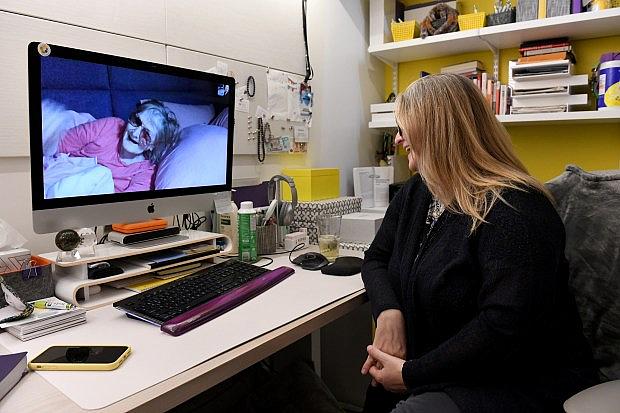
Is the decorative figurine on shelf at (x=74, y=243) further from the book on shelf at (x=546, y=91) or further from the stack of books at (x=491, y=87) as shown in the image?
the book on shelf at (x=546, y=91)

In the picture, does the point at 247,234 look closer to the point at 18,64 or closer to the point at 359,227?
the point at 359,227

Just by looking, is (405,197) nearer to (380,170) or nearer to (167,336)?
(167,336)

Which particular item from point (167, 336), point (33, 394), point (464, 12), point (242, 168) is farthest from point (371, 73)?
point (33, 394)

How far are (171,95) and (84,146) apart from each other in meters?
0.31

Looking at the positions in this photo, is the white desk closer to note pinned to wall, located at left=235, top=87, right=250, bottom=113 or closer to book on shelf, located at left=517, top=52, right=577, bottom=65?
note pinned to wall, located at left=235, top=87, right=250, bottom=113

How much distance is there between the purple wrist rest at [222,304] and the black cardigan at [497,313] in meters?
0.37

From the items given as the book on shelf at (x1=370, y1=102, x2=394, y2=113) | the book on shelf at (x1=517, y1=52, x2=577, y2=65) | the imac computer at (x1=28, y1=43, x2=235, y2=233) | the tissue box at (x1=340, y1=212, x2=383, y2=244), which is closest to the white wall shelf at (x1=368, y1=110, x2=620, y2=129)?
the book on shelf at (x1=517, y1=52, x2=577, y2=65)

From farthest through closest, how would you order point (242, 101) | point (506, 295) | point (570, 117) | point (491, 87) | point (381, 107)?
point (381, 107) → point (491, 87) → point (570, 117) → point (242, 101) → point (506, 295)

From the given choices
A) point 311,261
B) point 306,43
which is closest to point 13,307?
point 311,261

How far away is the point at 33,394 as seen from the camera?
2.48 ft

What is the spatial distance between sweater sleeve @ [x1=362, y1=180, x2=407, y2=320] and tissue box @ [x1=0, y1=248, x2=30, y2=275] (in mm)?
857

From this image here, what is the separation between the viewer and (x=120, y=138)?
4.12ft

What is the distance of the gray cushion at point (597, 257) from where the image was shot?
117 centimetres

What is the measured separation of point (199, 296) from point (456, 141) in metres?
0.73
